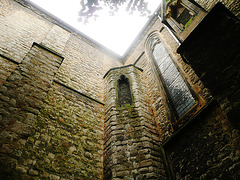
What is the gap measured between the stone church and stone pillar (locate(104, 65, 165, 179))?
0.03m

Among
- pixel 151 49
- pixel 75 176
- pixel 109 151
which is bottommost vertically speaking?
pixel 75 176

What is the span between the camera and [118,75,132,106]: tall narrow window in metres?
5.76

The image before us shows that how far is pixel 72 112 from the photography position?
198 inches

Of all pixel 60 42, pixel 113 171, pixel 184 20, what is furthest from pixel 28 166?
pixel 184 20

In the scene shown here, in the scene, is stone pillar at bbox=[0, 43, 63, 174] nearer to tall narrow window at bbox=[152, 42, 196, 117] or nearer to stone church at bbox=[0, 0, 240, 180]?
stone church at bbox=[0, 0, 240, 180]

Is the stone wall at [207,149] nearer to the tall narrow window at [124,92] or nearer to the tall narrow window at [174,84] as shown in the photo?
the tall narrow window at [174,84]

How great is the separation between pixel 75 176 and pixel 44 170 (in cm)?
74

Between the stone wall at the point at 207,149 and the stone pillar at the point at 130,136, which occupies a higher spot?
the stone wall at the point at 207,149

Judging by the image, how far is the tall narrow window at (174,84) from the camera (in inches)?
192

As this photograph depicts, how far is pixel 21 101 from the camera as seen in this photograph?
3562 millimetres

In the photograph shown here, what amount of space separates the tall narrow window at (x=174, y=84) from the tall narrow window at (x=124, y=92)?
54.9 inches

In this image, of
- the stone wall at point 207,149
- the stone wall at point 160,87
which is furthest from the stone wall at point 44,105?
the stone wall at point 207,149

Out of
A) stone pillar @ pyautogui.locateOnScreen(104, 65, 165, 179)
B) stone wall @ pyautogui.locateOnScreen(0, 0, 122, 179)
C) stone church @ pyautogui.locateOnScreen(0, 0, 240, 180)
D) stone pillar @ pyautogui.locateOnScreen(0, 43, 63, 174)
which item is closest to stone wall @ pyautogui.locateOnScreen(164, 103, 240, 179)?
stone church @ pyautogui.locateOnScreen(0, 0, 240, 180)

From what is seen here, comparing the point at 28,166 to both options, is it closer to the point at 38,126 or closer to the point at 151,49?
the point at 38,126
